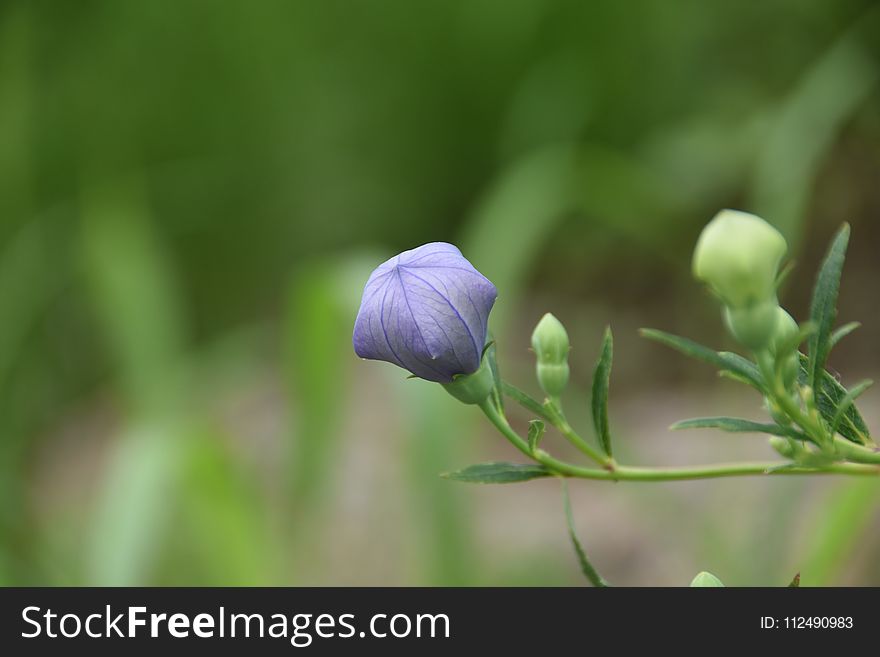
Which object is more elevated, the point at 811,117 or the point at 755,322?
the point at 811,117

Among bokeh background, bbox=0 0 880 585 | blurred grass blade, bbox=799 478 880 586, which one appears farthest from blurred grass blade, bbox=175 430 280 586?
blurred grass blade, bbox=799 478 880 586

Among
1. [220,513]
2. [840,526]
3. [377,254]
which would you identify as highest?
[377,254]

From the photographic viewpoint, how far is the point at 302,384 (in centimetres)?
101

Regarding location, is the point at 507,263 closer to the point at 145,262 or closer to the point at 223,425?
the point at 145,262

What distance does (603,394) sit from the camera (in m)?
0.30

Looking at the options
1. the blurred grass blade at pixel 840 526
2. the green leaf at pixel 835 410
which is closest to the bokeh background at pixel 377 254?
the blurred grass blade at pixel 840 526

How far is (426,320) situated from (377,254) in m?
1.15

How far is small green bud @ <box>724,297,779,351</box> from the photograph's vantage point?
254mm

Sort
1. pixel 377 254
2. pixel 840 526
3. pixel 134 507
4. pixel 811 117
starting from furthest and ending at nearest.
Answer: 1. pixel 377 254
2. pixel 811 117
3. pixel 134 507
4. pixel 840 526

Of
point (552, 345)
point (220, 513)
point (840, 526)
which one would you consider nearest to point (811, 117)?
point (840, 526)

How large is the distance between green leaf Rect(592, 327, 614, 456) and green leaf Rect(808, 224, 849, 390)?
56 millimetres

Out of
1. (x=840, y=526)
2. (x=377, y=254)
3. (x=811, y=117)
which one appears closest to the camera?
(x=840, y=526)

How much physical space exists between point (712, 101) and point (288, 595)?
1372mm

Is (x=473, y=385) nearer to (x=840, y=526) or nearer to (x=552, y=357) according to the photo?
(x=552, y=357)
